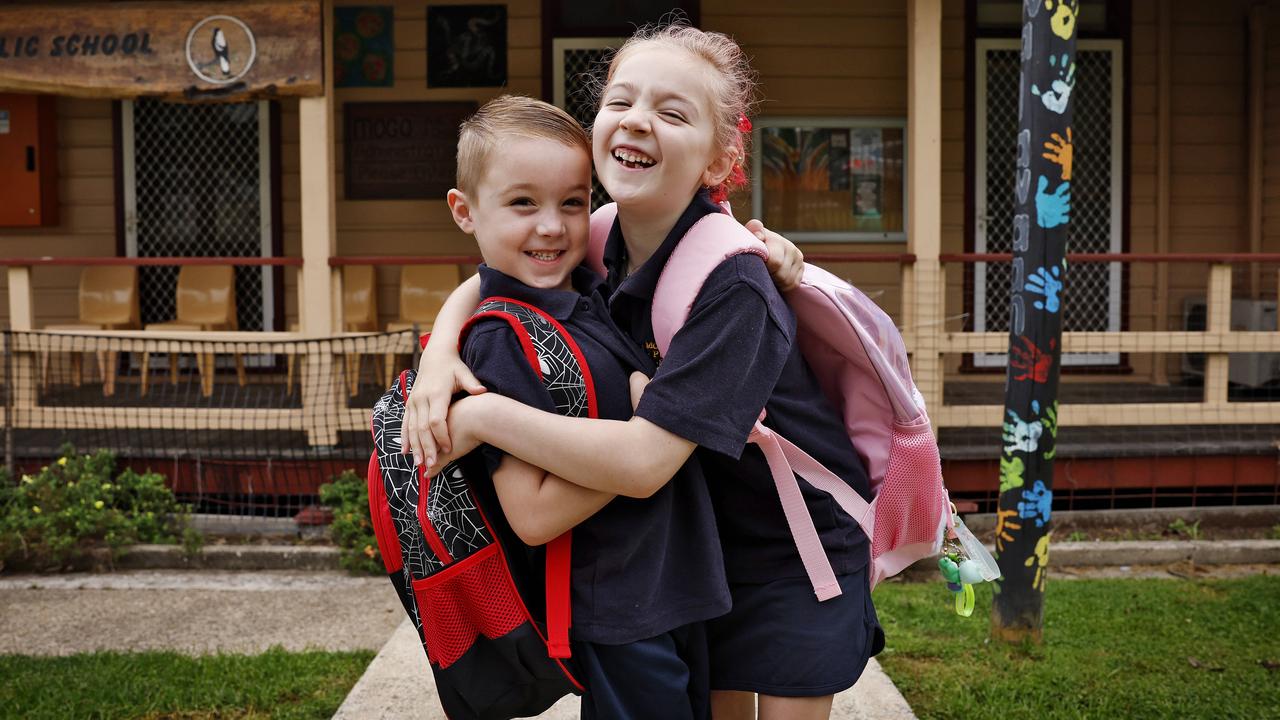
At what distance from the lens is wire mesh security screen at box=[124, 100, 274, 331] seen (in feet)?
30.0

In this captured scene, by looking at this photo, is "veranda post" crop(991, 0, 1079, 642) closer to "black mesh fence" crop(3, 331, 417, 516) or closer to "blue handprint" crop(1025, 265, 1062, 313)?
"blue handprint" crop(1025, 265, 1062, 313)

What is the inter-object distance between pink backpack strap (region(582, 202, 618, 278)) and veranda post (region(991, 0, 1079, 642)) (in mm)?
2721

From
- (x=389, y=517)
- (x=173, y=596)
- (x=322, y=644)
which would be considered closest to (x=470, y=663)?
(x=389, y=517)

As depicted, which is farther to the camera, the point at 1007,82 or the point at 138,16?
the point at 1007,82

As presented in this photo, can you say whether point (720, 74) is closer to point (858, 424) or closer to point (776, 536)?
point (858, 424)

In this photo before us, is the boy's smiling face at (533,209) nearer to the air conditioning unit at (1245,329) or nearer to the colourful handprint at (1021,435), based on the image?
the colourful handprint at (1021,435)

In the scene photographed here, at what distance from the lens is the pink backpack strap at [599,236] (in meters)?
1.79

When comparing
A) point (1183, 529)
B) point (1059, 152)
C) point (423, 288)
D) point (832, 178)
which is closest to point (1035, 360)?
point (1059, 152)

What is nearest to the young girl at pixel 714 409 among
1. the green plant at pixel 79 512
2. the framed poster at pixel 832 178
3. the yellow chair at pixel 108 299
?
the green plant at pixel 79 512

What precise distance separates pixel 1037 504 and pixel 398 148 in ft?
20.2

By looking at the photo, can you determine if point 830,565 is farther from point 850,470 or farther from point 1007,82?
point 1007,82

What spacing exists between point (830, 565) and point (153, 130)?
8.85 m

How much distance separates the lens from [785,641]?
1.71 meters

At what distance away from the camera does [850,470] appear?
1.79 m
